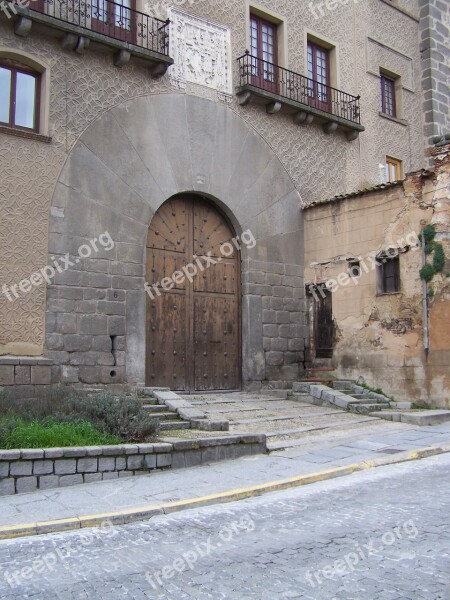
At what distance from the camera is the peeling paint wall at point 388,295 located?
1220 centimetres

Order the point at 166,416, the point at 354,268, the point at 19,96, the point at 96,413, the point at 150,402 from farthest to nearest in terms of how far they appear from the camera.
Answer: the point at 354,268
the point at 19,96
the point at 150,402
the point at 166,416
the point at 96,413

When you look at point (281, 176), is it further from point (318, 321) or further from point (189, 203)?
point (318, 321)

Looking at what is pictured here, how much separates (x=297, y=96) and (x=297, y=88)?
18cm

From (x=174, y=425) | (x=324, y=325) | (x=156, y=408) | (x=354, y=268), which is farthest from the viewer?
(x=324, y=325)

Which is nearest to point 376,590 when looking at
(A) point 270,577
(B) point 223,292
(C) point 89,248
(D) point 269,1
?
(A) point 270,577

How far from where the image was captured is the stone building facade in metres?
10.7

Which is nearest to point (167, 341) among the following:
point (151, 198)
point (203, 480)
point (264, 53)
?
point (151, 198)

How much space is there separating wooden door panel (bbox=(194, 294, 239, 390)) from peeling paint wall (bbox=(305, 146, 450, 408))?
90.6 inches

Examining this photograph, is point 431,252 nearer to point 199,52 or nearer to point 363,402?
point 363,402

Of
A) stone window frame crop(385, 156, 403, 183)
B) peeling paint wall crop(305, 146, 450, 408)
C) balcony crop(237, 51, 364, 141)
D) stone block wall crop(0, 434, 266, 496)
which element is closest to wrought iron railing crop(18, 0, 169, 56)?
balcony crop(237, 51, 364, 141)

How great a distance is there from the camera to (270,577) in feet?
13.4

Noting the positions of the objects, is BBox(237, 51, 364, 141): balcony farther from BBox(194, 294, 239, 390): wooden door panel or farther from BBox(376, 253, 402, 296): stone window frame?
BBox(194, 294, 239, 390): wooden door panel

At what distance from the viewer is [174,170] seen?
12727 mm

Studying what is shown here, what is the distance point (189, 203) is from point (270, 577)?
33.0 feet
